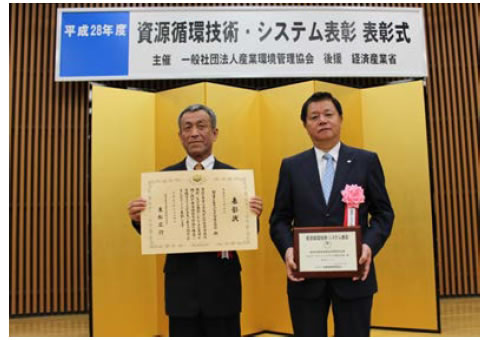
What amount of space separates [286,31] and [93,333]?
3352 mm

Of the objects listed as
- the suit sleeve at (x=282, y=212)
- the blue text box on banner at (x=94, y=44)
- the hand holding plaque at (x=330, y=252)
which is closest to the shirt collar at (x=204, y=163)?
the suit sleeve at (x=282, y=212)

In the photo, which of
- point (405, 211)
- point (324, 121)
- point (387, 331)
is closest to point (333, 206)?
point (324, 121)

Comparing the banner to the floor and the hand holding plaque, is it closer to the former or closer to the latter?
the floor

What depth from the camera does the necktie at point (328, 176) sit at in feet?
6.43

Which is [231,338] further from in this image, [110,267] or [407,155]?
[407,155]

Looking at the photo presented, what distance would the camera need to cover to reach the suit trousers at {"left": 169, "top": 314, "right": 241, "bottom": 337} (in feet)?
6.87

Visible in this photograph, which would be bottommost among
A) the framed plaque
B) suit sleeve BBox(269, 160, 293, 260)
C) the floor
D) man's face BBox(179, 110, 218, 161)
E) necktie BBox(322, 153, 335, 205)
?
the floor

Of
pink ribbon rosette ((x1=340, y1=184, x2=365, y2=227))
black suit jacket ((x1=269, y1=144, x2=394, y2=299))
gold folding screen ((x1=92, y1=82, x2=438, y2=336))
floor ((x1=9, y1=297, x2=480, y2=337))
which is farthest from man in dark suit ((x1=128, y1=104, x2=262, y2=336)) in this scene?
floor ((x1=9, y1=297, x2=480, y2=337))

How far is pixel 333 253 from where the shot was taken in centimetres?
184

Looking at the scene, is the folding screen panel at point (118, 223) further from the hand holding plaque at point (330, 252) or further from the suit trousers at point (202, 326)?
the hand holding plaque at point (330, 252)

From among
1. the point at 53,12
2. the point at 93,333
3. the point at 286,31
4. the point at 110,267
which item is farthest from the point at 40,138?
the point at 286,31

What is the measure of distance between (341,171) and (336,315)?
618mm

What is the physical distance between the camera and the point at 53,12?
5.22 metres

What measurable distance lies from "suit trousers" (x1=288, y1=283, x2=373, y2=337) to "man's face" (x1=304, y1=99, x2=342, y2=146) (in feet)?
Result: 2.12
